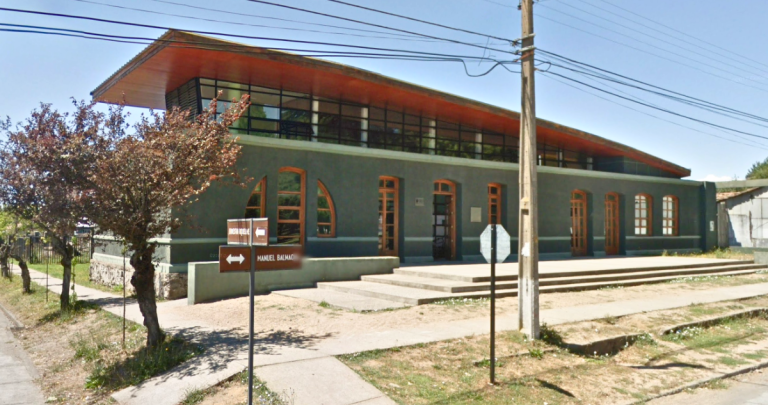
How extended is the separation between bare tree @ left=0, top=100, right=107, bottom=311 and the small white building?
32664 millimetres

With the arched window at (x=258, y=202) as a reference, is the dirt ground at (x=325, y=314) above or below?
below

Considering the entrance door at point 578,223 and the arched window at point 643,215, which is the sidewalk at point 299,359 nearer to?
the entrance door at point 578,223

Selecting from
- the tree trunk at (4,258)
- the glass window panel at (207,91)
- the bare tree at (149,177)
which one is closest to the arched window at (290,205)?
the glass window panel at (207,91)

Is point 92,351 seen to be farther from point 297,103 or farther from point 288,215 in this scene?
point 297,103

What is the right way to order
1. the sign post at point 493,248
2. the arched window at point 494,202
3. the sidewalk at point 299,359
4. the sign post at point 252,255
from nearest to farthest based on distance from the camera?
the sign post at point 252,255
the sidewalk at point 299,359
the sign post at point 493,248
the arched window at point 494,202

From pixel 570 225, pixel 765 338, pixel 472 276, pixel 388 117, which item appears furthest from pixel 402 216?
pixel 765 338

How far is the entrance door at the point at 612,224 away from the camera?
27328 millimetres

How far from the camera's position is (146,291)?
959cm

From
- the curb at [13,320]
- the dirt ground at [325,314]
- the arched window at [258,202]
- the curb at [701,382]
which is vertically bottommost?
the curb at [13,320]

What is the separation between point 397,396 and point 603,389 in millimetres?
3201

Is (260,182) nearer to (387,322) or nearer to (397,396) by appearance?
(387,322)

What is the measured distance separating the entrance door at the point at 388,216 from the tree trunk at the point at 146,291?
10.7 m

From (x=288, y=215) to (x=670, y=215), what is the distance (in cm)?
2165

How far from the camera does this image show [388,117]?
2189 centimetres
